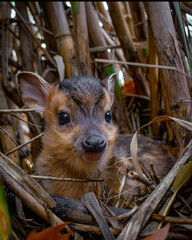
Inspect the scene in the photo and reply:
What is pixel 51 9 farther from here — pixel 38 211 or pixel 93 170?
pixel 38 211

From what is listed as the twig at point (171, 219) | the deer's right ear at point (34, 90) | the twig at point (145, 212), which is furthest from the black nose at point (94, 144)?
the deer's right ear at point (34, 90)

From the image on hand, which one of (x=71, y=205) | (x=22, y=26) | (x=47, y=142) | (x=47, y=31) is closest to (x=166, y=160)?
(x=47, y=142)

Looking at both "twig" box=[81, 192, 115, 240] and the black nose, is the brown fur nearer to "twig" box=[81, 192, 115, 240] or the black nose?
the black nose

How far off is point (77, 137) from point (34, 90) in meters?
1.02

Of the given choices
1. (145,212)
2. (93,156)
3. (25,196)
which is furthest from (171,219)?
(93,156)

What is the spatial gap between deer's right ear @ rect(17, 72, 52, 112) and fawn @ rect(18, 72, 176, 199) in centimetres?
2

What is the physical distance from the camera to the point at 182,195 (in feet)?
6.13

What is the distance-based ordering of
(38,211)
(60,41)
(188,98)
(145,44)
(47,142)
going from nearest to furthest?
(38,211) < (188,98) < (47,142) < (60,41) < (145,44)

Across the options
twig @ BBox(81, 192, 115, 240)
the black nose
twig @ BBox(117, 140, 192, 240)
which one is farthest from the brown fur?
twig @ BBox(117, 140, 192, 240)

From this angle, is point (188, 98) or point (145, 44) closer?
point (188, 98)

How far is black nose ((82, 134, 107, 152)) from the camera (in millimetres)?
2350

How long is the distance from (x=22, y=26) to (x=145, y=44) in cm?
191

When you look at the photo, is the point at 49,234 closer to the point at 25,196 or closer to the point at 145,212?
the point at 25,196

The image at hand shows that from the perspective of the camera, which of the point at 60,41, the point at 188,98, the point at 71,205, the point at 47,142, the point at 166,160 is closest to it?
the point at 71,205
